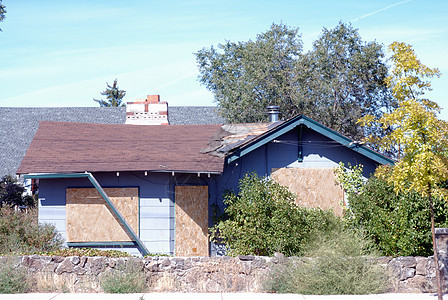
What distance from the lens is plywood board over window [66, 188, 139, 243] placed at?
1619cm

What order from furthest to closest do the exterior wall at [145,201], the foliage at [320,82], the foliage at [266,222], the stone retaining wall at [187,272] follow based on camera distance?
the foliage at [320,82], the exterior wall at [145,201], the foliage at [266,222], the stone retaining wall at [187,272]

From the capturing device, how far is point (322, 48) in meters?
34.2

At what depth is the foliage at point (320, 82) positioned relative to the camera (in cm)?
3362

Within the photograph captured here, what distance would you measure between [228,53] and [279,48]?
738 centimetres

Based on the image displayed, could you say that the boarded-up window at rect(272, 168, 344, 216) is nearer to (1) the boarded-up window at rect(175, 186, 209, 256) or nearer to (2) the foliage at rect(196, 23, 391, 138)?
(1) the boarded-up window at rect(175, 186, 209, 256)

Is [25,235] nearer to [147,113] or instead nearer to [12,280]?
[12,280]

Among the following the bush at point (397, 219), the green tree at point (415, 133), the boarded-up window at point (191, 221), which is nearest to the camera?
the green tree at point (415, 133)

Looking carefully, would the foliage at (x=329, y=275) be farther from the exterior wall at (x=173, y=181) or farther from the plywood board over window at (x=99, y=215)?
the plywood board over window at (x=99, y=215)

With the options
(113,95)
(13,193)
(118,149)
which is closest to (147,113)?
(118,149)

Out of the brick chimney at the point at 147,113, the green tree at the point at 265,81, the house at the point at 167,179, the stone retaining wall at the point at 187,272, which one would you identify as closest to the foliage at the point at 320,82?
the green tree at the point at 265,81

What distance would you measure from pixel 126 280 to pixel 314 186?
7188 mm

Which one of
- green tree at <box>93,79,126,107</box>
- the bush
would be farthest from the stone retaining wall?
green tree at <box>93,79,126,107</box>

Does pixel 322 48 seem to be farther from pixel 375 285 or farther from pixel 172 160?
pixel 375 285

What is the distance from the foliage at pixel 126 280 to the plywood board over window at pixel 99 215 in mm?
3638
